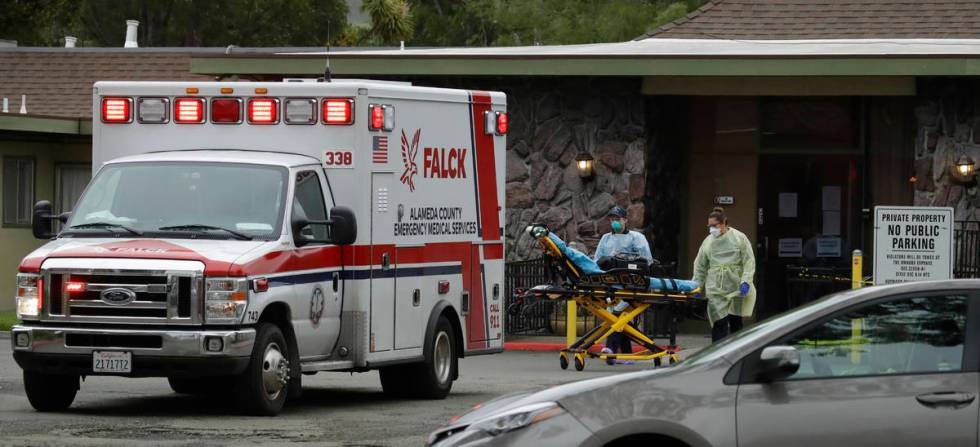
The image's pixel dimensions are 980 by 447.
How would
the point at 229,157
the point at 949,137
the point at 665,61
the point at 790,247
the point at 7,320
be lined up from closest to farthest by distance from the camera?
the point at 229,157, the point at 665,61, the point at 949,137, the point at 790,247, the point at 7,320

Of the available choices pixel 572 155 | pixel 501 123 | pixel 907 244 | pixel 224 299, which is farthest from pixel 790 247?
pixel 224 299

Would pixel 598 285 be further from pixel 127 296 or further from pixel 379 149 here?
pixel 127 296

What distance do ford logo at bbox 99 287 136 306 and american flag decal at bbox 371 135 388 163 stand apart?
254 cm

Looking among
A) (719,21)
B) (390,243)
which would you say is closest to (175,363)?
(390,243)

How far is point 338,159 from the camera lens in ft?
45.9

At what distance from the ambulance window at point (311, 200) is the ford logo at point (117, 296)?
1601 millimetres

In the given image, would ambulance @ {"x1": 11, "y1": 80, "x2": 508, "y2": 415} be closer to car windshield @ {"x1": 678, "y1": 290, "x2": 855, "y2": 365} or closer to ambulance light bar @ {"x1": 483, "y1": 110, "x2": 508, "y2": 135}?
ambulance light bar @ {"x1": 483, "y1": 110, "x2": 508, "y2": 135}

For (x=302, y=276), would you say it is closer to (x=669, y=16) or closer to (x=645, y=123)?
(x=645, y=123)

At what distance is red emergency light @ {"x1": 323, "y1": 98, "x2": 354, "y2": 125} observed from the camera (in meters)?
13.9

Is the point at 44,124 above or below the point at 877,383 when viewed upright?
above

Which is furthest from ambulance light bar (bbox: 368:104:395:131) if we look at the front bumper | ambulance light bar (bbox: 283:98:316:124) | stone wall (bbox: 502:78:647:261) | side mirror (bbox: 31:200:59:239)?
stone wall (bbox: 502:78:647:261)

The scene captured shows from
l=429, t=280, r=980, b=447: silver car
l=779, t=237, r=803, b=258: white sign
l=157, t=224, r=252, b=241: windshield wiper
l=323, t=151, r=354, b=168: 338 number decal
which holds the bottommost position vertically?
l=429, t=280, r=980, b=447: silver car

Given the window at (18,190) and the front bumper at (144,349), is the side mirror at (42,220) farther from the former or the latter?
the window at (18,190)

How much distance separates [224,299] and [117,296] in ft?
2.71
